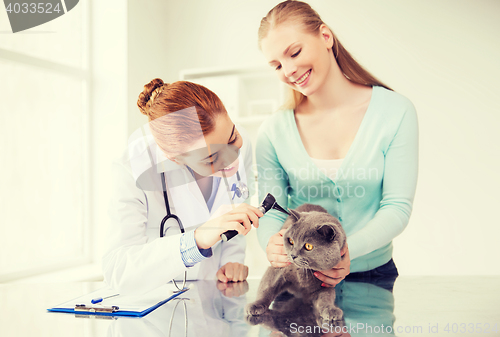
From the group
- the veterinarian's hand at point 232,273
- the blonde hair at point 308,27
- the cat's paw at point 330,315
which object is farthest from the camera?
the blonde hair at point 308,27

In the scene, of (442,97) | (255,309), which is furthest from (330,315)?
(442,97)

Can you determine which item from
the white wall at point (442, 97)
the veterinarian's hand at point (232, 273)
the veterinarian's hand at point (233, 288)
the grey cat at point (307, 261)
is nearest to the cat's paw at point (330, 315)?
the grey cat at point (307, 261)

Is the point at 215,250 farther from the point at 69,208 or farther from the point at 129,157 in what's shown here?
the point at 69,208

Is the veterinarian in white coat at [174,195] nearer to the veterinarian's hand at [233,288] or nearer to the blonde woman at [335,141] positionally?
the veterinarian's hand at [233,288]

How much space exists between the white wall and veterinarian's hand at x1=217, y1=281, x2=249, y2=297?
2.54 feet

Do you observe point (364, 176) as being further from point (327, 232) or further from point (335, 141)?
point (327, 232)

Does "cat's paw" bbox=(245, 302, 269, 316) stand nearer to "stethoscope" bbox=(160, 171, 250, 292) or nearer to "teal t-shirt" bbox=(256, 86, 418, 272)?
"stethoscope" bbox=(160, 171, 250, 292)

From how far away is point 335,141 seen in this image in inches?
45.7

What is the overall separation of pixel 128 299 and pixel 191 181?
1.13 ft

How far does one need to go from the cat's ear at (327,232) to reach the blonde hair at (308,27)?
2.06ft

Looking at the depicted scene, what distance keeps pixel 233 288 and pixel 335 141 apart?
60 cm

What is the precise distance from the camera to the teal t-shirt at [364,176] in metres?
1.02

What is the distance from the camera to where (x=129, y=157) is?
89 centimetres

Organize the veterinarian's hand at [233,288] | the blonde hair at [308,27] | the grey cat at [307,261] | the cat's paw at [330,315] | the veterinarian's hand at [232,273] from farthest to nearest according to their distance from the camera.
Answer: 1. the blonde hair at [308,27]
2. the veterinarian's hand at [232,273]
3. the veterinarian's hand at [233,288]
4. the grey cat at [307,261]
5. the cat's paw at [330,315]
